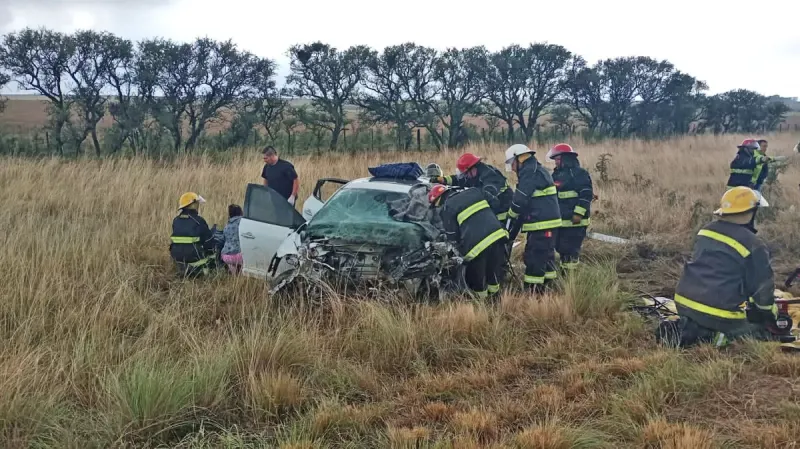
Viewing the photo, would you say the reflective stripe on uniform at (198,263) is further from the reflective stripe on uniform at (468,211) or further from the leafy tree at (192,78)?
the leafy tree at (192,78)

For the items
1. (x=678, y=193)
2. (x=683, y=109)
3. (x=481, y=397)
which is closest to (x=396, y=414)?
(x=481, y=397)

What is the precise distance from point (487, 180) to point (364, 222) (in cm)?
170

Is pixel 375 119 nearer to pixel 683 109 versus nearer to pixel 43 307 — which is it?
pixel 683 109

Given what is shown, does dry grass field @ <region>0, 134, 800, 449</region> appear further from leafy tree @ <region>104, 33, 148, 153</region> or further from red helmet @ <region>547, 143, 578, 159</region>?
leafy tree @ <region>104, 33, 148, 153</region>

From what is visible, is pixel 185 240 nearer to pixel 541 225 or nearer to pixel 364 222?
pixel 364 222

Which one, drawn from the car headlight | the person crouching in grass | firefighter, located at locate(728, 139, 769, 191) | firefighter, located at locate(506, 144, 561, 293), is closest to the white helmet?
firefighter, located at locate(506, 144, 561, 293)

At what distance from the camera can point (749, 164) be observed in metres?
9.93

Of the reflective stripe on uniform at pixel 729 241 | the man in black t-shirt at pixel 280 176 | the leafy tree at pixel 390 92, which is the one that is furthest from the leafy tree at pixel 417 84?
the reflective stripe on uniform at pixel 729 241

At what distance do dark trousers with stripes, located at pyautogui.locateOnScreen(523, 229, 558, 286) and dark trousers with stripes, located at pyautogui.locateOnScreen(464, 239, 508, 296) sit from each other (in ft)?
1.14

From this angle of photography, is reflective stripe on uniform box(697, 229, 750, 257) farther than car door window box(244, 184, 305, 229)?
No

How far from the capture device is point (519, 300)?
18.4ft

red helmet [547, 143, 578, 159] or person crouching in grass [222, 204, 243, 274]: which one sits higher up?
red helmet [547, 143, 578, 159]

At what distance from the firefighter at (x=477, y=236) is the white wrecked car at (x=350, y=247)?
0.19 metres

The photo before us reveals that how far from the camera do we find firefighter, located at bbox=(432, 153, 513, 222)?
6.79 metres
